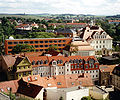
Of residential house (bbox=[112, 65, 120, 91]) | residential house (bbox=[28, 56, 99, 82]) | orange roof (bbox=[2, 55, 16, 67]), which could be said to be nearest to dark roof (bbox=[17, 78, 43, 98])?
orange roof (bbox=[2, 55, 16, 67])

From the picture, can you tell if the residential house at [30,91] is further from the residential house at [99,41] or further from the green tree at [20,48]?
the residential house at [99,41]

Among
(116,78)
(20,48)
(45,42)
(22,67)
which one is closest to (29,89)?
(22,67)

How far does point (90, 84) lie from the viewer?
57.8 meters

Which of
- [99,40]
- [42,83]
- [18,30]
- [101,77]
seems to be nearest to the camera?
[42,83]

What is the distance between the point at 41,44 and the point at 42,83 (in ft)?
140

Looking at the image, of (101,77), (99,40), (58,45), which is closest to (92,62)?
(101,77)

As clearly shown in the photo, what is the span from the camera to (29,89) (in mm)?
49531

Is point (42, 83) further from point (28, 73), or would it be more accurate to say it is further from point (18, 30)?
point (18, 30)

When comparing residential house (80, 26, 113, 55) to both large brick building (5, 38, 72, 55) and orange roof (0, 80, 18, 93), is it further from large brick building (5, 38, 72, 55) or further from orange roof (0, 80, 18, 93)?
orange roof (0, 80, 18, 93)

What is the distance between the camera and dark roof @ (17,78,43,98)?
4812 centimetres

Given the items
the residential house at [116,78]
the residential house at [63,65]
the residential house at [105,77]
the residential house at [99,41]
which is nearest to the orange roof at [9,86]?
the residential house at [63,65]

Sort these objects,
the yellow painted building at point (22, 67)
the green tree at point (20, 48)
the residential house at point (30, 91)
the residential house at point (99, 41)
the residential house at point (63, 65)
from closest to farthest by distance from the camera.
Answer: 1. the residential house at point (30, 91)
2. the yellow painted building at point (22, 67)
3. the residential house at point (63, 65)
4. the green tree at point (20, 48)
5. the residential house at point (99, 41)

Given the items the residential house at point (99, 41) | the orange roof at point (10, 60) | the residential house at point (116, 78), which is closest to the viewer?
the orange roof at point (10, 60)

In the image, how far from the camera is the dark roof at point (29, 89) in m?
48.1
